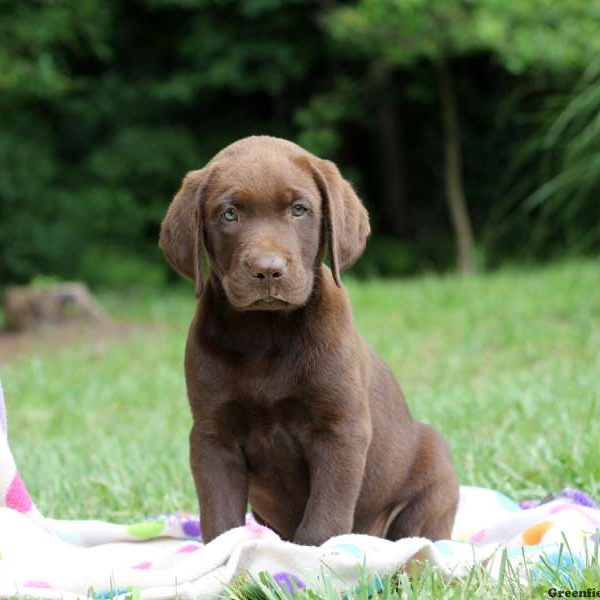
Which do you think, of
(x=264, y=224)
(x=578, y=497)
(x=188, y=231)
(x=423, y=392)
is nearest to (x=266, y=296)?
(x=264, y=224)

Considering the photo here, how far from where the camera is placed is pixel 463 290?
9.38m

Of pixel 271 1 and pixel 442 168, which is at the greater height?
pixel 271 1

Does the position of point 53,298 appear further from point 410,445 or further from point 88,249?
point 410,445

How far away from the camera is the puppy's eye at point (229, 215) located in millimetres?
2830

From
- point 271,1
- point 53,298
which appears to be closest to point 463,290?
point 53,298

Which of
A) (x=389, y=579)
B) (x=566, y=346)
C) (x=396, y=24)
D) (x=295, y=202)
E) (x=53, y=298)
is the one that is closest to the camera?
(x=389, y=579)

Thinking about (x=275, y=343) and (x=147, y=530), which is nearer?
(x=275, y=343)

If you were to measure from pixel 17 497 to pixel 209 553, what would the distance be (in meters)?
0.84

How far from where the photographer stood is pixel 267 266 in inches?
105

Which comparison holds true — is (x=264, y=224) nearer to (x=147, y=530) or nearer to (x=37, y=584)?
(x=37, y=584)

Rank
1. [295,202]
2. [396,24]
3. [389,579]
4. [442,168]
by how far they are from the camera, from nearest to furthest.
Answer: [389,579], [295,202], [396,24], [442,168]

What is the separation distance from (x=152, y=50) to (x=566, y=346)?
33.2 ft

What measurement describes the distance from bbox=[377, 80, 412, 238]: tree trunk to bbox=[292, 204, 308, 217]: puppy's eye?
13786mm

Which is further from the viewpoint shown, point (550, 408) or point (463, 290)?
point (463, 290)
